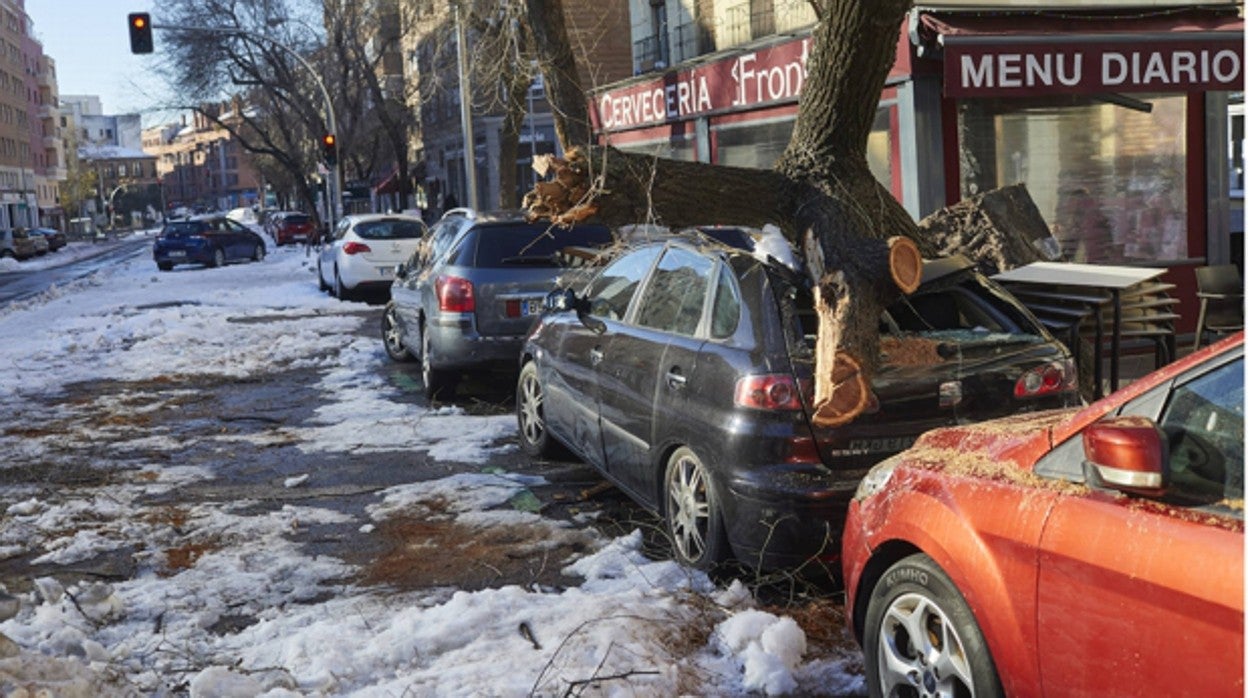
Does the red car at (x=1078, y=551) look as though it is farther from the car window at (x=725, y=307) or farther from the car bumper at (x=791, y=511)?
the car window at (x=725, y=307)

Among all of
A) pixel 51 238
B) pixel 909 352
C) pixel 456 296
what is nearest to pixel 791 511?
pixel 909 352

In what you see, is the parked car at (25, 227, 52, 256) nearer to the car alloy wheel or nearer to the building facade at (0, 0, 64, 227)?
A: the building facade at (0, 0, 64, 227)

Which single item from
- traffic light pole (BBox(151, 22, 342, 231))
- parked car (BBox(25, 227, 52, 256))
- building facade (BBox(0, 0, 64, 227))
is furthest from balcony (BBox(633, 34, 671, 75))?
building facade (BBox(0, 0, 64, 227))

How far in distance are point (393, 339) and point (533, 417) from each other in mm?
5712

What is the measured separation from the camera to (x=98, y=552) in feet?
22.3

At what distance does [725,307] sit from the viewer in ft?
19.9

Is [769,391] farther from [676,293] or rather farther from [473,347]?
[473,347]

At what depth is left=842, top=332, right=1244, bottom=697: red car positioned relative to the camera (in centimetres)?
299

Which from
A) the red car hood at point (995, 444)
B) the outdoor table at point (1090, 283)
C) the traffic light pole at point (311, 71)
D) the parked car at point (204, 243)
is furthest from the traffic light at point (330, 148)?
the red car hood at point (995, 444)

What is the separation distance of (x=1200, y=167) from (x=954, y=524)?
11723mm

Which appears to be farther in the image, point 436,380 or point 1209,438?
point 436,380

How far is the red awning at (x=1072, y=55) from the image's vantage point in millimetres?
12625

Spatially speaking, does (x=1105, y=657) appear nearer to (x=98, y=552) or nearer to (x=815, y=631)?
(x=815, y=631)

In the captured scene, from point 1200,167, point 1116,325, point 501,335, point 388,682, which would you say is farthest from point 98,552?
point 1200,167
